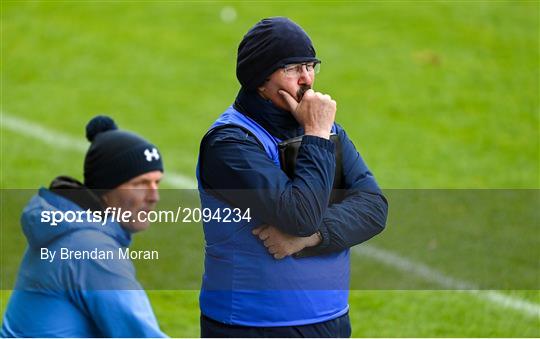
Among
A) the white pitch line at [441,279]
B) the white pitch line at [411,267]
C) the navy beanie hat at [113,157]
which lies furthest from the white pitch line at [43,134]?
the navy beanie hat at [113,157]

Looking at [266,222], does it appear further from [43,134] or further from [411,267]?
[43,134]

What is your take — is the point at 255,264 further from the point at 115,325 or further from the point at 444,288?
the point at 444,288

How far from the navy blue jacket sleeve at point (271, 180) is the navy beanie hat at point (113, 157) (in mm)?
1144

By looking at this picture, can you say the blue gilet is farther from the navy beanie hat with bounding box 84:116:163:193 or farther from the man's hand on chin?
the navy beanie hat with bounding box 84:116:163:193

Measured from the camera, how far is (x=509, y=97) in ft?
45.5

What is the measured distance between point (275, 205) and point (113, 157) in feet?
4.85

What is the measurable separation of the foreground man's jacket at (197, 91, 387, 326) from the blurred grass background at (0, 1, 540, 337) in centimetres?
408

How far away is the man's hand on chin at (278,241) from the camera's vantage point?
14.0 ft

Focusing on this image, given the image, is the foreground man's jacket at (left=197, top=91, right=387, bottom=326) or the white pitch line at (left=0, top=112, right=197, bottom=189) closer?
the foreground man's jacket at (left=197, top=91, right=387, bottom=326)

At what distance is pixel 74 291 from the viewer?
4699 mm

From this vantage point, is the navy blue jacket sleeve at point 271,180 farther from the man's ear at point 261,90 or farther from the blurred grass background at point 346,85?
the blurred grass background at point 346,85

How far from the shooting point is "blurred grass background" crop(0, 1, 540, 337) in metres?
11.4

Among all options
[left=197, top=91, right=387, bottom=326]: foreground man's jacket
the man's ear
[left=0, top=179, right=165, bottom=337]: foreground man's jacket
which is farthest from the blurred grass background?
the man's ear

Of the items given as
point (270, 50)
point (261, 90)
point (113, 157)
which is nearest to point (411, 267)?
point (113, 157)
